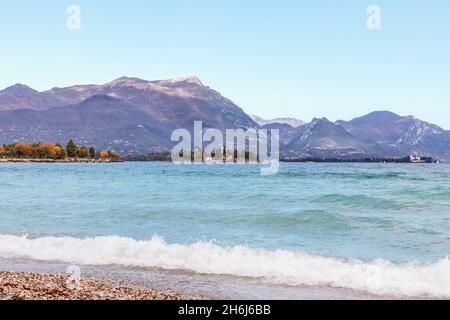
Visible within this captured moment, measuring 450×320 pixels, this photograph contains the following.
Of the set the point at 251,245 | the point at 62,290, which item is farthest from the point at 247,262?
the point at 62,290

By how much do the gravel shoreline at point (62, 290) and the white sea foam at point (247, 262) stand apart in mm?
4991

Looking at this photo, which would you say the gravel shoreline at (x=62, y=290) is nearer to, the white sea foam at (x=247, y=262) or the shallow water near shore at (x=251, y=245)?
the shallow water near shore at (x=251, y=245)

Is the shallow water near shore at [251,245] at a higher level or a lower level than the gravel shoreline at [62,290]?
lower

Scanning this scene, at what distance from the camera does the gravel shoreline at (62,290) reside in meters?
15.0

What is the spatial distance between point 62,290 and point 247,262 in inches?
362

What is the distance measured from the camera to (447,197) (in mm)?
54094

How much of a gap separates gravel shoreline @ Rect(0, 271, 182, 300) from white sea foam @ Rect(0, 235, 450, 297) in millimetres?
4991

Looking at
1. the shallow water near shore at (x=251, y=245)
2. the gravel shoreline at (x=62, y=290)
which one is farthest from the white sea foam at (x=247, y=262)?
the gravel shoreline at (x=62, y=290)

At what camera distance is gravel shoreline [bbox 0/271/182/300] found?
15.0 metres

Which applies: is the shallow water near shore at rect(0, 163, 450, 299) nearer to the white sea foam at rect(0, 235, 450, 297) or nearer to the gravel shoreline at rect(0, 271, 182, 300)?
the white sea foam at rect(0, 235, 450, 297)

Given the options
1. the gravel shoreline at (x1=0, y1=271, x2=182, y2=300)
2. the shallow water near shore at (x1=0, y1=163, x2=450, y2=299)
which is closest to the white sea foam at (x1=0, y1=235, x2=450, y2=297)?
the shallow water near shore at (x1=0, y1=163, x2=450, y2=299)

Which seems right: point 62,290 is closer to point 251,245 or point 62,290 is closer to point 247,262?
point 247,262

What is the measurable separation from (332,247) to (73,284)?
1479 centimetres
